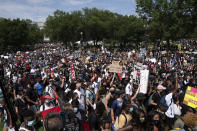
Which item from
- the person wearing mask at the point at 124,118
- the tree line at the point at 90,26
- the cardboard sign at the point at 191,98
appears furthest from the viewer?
the tree line at the point at 90,26

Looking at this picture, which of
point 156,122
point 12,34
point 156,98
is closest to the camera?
point 156,122

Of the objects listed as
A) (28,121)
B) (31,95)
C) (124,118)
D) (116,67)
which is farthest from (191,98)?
(31,95)

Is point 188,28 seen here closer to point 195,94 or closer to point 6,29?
point 195,94

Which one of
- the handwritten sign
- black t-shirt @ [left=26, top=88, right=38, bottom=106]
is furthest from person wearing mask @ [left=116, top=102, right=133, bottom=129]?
black t-shirt @ [left=26, top=88, right=38, bottom=106]

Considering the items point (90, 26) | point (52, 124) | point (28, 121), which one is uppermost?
point (90, 26)

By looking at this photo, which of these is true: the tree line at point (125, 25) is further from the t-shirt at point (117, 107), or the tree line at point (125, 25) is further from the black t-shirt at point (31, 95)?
the t-shirt at point (117, 107)

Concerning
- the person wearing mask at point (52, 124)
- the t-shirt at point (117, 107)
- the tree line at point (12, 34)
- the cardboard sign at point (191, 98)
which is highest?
the tree line at point (12, 34)

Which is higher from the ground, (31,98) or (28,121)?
(28,121)

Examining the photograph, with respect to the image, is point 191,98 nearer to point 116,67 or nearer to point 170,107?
point 170,107

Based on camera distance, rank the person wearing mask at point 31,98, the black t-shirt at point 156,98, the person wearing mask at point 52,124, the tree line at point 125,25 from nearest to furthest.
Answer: the person wearing mask at point 52,124, the black t-shirt at point 156,98, the person wearing mask at point 31,98, the tree line at point 125,25

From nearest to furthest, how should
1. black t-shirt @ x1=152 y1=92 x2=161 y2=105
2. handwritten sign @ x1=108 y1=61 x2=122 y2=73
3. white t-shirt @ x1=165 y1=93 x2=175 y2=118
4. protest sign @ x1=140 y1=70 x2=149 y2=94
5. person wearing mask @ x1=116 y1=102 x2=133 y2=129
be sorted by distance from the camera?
person wearing mask @ x1=116 y1=102 x2=133 y2=129 < white t-shirt @ x1=165 y1=93 x2=175 y2=118 < black t-shirt @ x1=152 y1=92 x2=161 y2=105 < protest sign @ x1=140 y1=70 x2=149 y2=94 < handwritten sign @ x1=108 y1=61 x2=122 y2=73

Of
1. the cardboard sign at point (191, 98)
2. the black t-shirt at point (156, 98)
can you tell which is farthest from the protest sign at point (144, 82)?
the cardboard sign at point (191, 98)

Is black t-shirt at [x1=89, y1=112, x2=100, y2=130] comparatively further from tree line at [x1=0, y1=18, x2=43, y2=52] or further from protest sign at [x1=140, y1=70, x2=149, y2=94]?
tree line at [x1=0, y1=18, x2=43, y2=52]

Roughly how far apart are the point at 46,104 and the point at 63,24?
58432 millimetres
